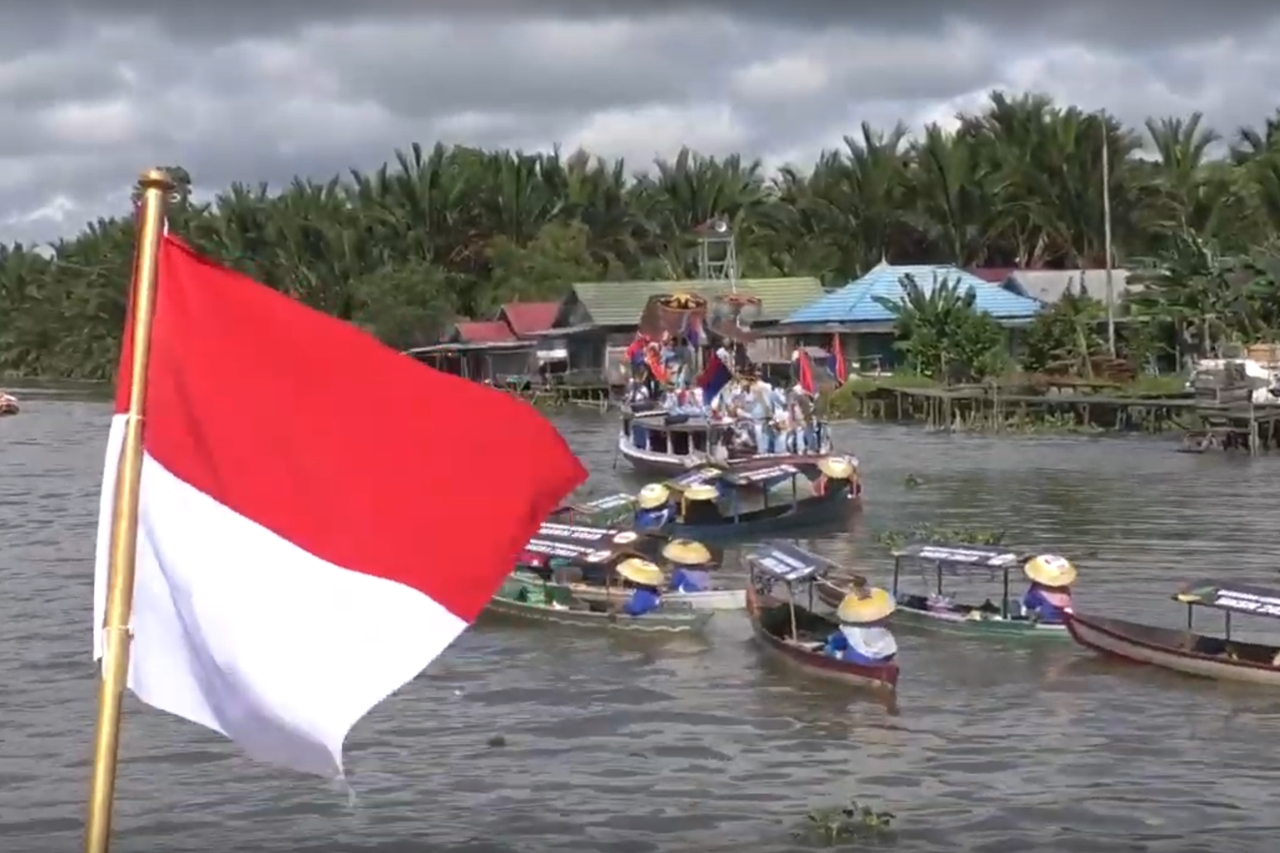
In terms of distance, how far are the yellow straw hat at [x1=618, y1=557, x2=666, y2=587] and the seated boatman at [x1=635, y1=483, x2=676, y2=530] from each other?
5807 millimetres

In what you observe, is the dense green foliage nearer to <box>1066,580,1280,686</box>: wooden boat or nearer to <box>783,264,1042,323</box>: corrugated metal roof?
<box>783,264,1042,323</box>: corrugated metal roof

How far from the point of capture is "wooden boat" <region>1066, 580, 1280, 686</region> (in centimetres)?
1839

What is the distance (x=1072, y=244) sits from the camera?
78.4m

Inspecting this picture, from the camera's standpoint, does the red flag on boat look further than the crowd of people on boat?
Yes

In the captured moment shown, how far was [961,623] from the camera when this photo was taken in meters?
21.7

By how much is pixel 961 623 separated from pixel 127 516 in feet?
55.4

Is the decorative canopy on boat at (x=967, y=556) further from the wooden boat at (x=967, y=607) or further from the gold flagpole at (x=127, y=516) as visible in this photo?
the gold flagpole at (x=127, y=516)

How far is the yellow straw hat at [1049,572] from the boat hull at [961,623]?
481mm

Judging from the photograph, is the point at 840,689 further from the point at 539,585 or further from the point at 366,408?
the point at 366,408

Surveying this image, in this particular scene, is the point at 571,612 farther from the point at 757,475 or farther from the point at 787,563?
the point at 757,475

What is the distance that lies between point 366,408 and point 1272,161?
61032 millimetres

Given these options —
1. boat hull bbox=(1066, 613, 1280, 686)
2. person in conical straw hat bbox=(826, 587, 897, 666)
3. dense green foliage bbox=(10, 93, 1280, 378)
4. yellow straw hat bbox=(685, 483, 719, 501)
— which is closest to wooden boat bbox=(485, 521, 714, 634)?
person in conical straw hat bbox=(826, 587, 897, 666)

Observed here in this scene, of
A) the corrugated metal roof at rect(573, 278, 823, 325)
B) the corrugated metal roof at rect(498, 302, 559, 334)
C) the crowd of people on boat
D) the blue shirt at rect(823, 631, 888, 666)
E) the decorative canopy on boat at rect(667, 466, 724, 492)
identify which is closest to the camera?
the blue shirt at rect(823, 631, 888, 666)

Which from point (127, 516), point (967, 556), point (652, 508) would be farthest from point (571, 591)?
point (127, 516)
